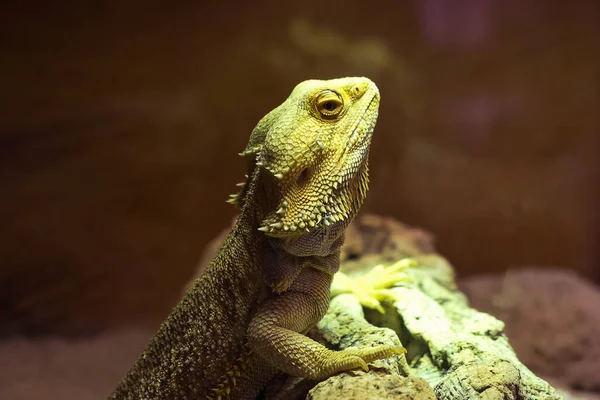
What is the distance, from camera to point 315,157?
2.11 metres

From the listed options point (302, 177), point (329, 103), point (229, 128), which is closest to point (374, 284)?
point (302, 177)

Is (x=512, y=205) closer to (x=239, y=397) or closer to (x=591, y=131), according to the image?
(x=591, y=131)

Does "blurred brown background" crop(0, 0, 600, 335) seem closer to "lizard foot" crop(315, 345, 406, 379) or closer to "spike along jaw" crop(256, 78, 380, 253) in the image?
"spike along jaw" crop(256, 78, 380, 253)

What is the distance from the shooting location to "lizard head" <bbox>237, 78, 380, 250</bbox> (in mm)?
2074

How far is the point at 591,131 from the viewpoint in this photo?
4.72 metres

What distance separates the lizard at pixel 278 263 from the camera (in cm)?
208

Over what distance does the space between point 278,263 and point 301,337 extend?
1.11 feet

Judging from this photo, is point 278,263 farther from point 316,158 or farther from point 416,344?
point 416,344

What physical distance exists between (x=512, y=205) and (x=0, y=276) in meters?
5.06

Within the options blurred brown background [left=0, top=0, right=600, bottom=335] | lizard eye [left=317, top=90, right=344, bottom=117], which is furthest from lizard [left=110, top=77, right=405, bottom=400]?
blurred brown background [left=0, top=0, right=600, bottom=335]

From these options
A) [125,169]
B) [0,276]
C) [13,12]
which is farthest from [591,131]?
[0,276]

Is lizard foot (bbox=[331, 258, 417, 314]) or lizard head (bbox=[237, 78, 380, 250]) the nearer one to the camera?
lizard head (bbox=[237, 78, 380, 250])

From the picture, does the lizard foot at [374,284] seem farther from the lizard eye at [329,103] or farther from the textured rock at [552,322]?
the lizard eye at [329,103]

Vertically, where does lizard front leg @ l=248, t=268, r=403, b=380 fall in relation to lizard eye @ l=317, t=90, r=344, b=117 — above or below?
below
